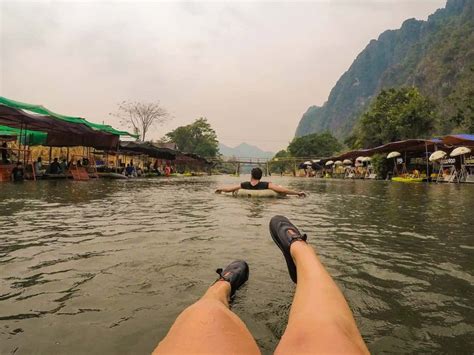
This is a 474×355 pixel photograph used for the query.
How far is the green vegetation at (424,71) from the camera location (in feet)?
183

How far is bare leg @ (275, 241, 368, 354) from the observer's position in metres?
1.27

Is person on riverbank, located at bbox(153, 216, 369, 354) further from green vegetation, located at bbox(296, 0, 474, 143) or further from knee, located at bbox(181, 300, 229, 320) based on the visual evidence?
green vegetation, located at bbox(296, 0, 474, 143)

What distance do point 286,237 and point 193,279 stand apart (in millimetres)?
800

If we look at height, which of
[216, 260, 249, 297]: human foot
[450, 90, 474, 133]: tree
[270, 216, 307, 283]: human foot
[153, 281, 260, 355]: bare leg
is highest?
[450, 90, 474, 133]: tree

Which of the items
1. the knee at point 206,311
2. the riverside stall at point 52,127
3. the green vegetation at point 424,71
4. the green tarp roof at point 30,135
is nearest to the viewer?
the knee at point 206,311

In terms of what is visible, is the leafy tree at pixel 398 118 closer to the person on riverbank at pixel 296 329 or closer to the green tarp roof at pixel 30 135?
the green tarp roof at pixel 30 135

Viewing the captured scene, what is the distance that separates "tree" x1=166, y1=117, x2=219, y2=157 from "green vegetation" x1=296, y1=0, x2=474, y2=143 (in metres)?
46.9

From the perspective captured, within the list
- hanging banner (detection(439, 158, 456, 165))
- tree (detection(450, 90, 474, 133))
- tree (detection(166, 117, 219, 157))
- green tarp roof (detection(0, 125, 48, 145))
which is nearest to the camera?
green tarp roof (detection(0, 125, 48, 145))

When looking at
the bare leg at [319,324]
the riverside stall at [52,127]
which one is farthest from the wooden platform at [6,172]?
the bare leg at [319,324]

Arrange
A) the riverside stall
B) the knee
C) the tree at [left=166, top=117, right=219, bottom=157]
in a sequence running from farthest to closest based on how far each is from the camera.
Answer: the tree at [left=166, top=117, right=219, bottom=157], the riverside stall, the knee

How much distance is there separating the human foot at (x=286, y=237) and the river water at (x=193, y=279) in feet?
0.64

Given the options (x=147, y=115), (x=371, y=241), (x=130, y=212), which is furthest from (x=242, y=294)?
(x=147, y=115)

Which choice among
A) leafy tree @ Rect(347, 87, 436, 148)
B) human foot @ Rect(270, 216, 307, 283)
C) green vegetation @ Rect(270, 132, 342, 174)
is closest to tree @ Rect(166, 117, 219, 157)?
green vegetation @ Rect(270, 132, 342, 174)

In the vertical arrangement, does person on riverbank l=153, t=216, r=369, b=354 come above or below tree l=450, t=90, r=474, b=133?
below
